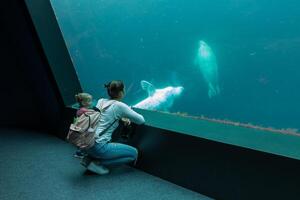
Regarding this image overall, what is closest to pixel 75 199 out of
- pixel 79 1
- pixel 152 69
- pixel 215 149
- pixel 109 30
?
pixel 215 149

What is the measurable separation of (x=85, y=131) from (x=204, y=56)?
6.06ft

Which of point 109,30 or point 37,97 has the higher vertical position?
point 109,30

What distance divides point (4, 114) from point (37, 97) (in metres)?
0.63

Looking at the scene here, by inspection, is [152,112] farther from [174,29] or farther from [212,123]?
[174,29]

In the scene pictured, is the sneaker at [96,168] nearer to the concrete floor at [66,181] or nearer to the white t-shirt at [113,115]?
the concrete floor at [66,181]

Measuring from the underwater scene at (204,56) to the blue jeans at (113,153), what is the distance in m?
0.90

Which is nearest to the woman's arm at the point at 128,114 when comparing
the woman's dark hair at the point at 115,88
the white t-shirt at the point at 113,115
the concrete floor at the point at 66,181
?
the white t-shirt at the point at 113,115

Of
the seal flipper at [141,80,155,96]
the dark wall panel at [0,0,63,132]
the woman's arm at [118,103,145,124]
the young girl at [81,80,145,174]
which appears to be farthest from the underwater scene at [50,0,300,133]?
the young girl at [81,80,145,174]

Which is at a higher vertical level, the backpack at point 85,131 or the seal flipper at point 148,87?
the backpack at point 85,131

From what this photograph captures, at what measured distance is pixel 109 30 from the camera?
618cm

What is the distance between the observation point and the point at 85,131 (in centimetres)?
266

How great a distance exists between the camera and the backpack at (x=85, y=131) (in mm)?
2654

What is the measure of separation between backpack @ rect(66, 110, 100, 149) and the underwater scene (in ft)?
3.90

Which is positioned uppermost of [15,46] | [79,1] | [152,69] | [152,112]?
[79,1]
